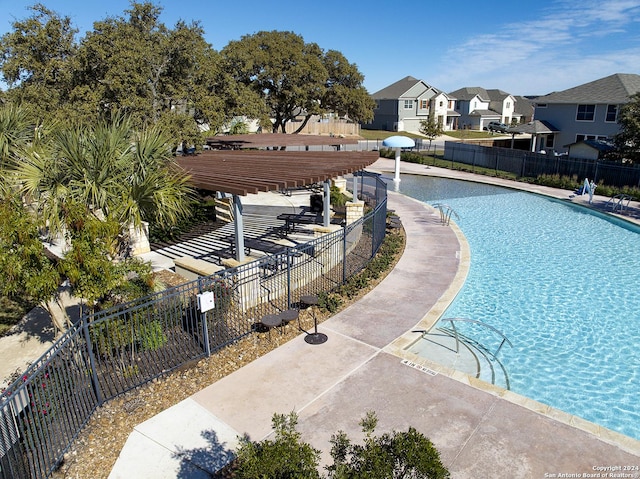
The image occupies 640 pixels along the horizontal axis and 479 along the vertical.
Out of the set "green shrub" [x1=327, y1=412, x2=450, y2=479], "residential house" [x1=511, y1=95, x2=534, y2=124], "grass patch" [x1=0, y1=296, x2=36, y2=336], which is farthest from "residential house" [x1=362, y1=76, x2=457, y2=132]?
"green shrub" [x1=327, y1=412, x2=450, y2=479]

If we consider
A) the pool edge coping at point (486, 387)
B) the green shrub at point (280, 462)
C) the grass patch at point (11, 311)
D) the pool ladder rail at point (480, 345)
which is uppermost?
the green shrub at point (280, 462)

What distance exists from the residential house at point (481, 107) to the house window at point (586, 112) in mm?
47094

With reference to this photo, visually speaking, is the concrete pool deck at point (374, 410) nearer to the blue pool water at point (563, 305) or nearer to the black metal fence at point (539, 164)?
the blue pool water at point (563, 305)

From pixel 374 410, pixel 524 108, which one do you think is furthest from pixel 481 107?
pixel 374 410

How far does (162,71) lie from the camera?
19.0m

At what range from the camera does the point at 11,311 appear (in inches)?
479

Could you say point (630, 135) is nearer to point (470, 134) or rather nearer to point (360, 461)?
point (360, 461)

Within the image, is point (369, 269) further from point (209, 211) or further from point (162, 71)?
point (162, 71)

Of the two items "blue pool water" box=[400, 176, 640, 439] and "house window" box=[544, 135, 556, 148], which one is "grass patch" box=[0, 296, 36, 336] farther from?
"house window" box=[544, 135, 556, 148]

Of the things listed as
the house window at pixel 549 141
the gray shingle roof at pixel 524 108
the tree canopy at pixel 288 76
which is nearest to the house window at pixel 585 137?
the house window at pixel 549 141

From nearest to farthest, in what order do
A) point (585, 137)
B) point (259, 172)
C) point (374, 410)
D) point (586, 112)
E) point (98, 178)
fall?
point (374, 410) < point (98, 178) < point (259, 172) < point (586, 112) < point (585, 137)

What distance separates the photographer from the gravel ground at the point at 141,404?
6.77 meters

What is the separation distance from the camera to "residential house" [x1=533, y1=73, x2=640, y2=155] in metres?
38.4

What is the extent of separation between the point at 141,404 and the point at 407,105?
259 feet
